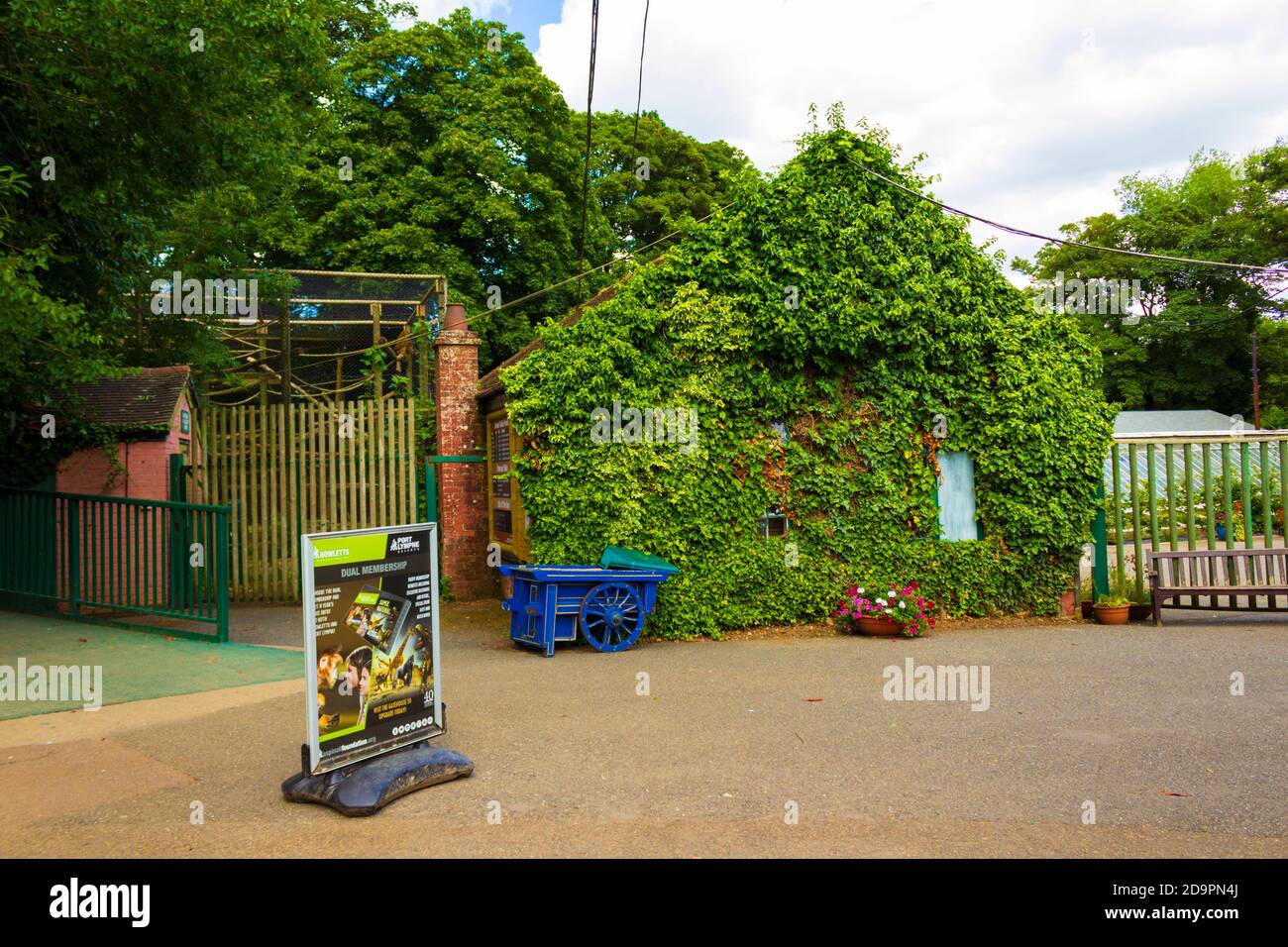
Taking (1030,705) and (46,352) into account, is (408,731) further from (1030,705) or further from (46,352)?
(46,352)

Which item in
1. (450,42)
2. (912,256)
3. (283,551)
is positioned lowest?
(283,551)

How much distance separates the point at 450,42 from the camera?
88.8 ft

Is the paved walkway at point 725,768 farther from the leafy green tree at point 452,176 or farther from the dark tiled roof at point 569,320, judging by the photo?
the leafy green tree at point 452,176

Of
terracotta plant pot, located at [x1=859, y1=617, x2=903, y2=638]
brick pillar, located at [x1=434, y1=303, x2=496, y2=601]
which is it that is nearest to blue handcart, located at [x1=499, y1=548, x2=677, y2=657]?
terracotta plant pot, located at [x1=859, y1=617, x2=903, y2=638]

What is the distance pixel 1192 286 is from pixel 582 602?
49016mm

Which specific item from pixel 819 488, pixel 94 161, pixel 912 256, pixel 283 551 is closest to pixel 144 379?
pixel 283 551

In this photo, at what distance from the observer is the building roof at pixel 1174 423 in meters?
37.1

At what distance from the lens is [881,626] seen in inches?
441

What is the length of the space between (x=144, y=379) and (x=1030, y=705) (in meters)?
12.5

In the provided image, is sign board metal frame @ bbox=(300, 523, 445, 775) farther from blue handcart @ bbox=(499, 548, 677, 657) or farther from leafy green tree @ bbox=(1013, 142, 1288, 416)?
leafy green tree @ bbox=(1013, 142, 1288, 416)

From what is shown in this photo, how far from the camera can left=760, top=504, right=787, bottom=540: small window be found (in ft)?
39.0

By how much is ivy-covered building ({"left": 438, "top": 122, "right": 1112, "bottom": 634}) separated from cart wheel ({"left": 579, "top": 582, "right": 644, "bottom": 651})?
27.1 inches

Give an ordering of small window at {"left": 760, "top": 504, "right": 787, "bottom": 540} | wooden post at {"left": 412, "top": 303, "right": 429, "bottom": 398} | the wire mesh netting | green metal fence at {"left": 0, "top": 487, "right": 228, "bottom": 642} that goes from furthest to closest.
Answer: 1. the wire mesh netting
2. wooden post at {"left": 412, "top": 303, "right": 429, "bottom": 398}
3. small window at {"left": 760, "top": 504, "right": 787, "bottom": 540}
4. green metal fence at {"left": 0, "top": 487, "right": 228, "bottom": 642}

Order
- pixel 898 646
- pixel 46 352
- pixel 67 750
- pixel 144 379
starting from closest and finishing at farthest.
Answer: pixel 67 750 < pixel 46 352 < pixel 898 646 < pixel 144 379
